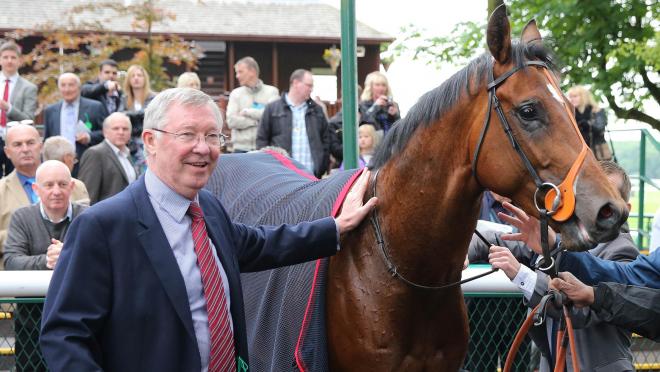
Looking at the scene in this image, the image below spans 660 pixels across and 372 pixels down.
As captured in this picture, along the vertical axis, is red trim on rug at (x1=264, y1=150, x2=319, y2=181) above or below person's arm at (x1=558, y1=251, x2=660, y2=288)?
above

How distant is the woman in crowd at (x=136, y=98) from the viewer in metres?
8.49

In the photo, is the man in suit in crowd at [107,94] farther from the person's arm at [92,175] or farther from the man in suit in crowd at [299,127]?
the person's arm at [92,175]

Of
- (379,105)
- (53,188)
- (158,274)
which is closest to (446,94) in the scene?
(158,274)

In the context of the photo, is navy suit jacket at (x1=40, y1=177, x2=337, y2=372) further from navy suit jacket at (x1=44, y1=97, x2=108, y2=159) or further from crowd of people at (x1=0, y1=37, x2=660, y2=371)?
navy suit jacket at (x1=44, y1=97, x2=108, y2=159)

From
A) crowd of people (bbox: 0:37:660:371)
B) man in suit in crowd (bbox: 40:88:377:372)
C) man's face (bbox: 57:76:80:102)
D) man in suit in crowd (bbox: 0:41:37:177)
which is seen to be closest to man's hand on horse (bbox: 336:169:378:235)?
crowd of people (bbox: 0:37:660:371)

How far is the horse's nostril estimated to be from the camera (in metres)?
2.89

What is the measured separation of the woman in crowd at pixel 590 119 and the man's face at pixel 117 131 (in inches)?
186

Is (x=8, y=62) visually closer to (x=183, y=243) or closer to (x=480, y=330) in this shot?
(x=480, y=330)

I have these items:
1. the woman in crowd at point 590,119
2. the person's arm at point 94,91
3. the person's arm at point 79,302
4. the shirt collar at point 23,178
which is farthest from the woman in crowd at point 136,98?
the person's arm at point 79,302

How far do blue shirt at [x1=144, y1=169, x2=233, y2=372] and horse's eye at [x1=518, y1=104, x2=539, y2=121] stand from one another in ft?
4.01

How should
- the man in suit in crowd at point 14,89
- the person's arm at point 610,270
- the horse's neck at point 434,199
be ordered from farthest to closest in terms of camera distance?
the man in suit in crowd at point 14,89
the person's arm at point 610,270
the horse's neck at point 434,199

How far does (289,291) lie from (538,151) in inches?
47.9

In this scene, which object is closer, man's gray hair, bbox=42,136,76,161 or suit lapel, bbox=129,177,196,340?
suit lapel, bbox=129,177,196,340

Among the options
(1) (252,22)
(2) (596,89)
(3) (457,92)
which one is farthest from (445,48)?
(3) (457,92)
